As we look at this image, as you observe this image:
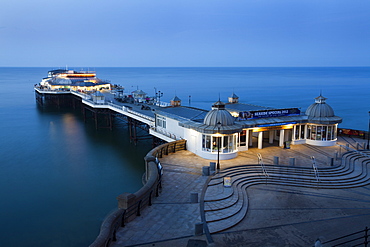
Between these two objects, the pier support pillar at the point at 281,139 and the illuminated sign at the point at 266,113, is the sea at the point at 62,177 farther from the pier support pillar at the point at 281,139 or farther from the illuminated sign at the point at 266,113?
the pier support pillar at the point at 281,139

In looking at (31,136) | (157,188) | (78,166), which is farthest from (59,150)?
(157,188)

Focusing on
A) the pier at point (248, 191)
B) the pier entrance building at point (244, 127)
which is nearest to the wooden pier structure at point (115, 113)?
the pier entrance building at point (244, 127)

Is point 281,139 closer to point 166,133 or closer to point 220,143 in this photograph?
point 220,143

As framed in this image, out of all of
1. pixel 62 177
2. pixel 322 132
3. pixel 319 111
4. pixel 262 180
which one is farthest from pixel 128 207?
pixel 319 111

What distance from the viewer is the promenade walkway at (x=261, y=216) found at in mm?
15336

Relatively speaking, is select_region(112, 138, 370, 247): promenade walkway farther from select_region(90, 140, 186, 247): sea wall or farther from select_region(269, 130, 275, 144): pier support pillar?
select_region(269, 130, 275, 144): pier support pillar

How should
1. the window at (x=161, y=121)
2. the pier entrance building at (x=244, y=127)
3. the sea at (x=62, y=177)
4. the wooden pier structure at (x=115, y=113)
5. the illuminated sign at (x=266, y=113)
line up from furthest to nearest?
the wooden pier structure at (x=115, y=113) → the window at (x=161, y=121) → the illuminated sign at (x=266, y=113) → the pier entrance building at (x=244, y=127) → the sea at (x=62, y=177)

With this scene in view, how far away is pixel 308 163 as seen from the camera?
1049 inches

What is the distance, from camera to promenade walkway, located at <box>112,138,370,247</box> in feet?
50.3

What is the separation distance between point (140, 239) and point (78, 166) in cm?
2489

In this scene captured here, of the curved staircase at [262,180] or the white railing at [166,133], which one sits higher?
the white railing at [166,133]

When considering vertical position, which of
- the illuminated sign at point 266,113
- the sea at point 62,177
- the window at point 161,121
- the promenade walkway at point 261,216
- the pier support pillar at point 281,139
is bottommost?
the sea at point 62,177

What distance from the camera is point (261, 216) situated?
59.5ft

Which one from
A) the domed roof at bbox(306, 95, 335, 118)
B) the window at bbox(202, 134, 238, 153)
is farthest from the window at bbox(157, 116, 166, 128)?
the domed roof at bbox(306, 95, 335, 118)
